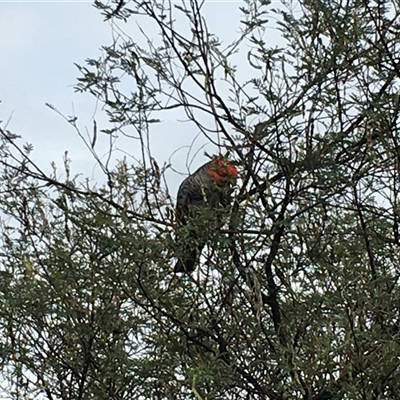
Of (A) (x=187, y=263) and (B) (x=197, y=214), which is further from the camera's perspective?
(A) (x=187, y=263)

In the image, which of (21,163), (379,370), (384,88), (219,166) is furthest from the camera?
(21,163)

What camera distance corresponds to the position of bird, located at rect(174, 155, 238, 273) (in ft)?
6.46

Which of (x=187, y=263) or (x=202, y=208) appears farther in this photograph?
(x=187, y=263)

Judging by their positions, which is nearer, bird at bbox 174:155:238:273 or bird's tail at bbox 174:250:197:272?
bird at bbox 174:155:238:273

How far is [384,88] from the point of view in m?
1.99

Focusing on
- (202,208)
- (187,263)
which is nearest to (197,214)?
(202,208)

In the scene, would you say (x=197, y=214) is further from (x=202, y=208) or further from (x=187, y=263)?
(x=187, y=263)

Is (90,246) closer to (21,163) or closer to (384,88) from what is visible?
(21,163)

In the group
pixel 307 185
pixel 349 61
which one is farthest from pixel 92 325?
pixel 349 61

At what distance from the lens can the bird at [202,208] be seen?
6.46ft

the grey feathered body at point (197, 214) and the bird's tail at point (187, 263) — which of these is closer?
the grey feathered body at point (197, 214)

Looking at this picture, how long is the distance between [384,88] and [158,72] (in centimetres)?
60

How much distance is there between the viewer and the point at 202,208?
6.49ft

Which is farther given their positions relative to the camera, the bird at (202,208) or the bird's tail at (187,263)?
the bird's tail at (187,263)
